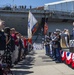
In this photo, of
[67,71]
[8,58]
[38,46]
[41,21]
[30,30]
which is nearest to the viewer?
[8,58]

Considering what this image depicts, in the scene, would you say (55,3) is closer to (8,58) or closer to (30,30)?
(30,30)

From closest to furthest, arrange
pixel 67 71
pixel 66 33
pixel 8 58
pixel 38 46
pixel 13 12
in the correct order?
pixel 8 58, pixel 67 71, pixel 66 33, pixel 38 46, pixel 13 12

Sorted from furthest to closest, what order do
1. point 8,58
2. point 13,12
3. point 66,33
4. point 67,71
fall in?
point 13,12, point 66,33, point 67,71, point 8,58

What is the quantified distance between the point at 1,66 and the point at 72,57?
6573 millimetres

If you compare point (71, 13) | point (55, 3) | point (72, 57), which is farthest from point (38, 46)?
point (55, 3)

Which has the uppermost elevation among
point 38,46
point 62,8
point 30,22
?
point 62,8

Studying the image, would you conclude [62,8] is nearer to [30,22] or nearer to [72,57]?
[30,22]

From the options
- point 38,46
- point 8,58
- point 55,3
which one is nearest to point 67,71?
point 8,58

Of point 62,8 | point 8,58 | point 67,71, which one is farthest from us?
point 62,8

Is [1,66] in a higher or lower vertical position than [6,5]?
lower

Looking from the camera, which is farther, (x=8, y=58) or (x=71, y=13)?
(x=71, y=13)

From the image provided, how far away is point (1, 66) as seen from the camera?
6539 millimetres

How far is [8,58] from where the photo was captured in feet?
35.7

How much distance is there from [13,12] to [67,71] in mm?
54857
